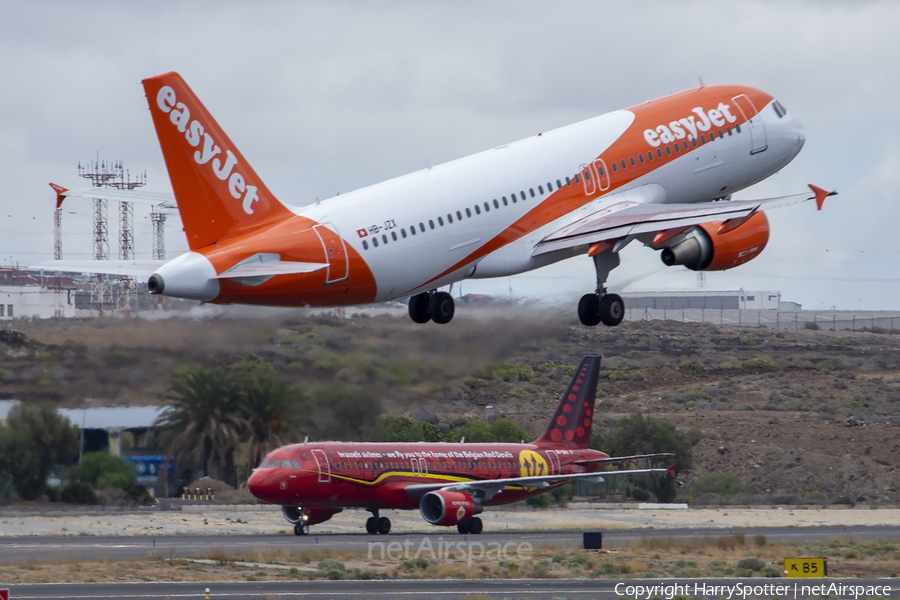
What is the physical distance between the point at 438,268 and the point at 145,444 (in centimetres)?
2791

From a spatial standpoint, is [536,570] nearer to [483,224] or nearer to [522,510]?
[483,224]

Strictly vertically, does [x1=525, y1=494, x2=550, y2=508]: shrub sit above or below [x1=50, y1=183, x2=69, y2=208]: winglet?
below

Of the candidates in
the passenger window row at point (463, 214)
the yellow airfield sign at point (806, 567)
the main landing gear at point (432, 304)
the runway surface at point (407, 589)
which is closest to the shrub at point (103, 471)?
the runway surface at point (407, 589)

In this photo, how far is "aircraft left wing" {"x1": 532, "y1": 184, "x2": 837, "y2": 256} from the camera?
37.2 meters

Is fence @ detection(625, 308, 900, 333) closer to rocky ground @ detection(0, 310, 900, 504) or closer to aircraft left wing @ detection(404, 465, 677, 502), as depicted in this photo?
rocky ground @ detection(0, 310, 900, 504)

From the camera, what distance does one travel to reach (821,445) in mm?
97562

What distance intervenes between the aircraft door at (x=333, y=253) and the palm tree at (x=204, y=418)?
20088mm

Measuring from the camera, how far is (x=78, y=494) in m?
65.7

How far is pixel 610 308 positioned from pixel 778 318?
385 feet

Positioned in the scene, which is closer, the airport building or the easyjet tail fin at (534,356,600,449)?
the easyjet tail fin at (534,356,600,449)

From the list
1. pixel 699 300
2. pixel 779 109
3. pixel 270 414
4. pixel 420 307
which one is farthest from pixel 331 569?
pixel 699 300

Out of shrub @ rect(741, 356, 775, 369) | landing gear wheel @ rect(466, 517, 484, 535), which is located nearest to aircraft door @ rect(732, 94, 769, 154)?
landing gear wheel @ rect(466, 517, 484, 535)

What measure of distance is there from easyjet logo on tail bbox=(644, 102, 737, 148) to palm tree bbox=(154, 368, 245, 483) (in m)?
20.1

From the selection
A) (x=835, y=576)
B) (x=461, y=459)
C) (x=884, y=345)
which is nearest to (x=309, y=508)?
(x=461, y=459)
